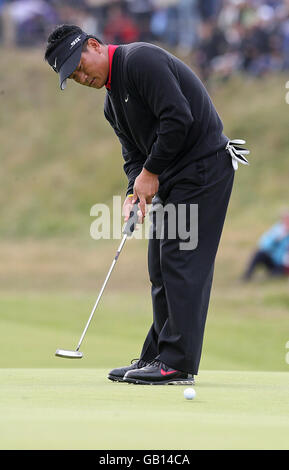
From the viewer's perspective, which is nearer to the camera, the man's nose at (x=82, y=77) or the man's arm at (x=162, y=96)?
the man's arm at (x=162, y=96)

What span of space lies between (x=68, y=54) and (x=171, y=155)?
2.02 ft

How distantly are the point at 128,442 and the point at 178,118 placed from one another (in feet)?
6.53

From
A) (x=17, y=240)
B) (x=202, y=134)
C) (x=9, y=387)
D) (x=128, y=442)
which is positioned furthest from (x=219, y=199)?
(x=17, y=240)

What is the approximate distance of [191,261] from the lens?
14.7ft

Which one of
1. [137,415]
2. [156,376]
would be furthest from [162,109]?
[137,415]

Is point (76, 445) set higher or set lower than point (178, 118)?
lower

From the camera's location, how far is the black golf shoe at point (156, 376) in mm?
4438

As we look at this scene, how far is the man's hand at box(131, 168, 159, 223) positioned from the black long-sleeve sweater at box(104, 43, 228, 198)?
38 mm

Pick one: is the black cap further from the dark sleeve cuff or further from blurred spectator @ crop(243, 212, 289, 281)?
blurred spectator @ crop(243, 212, 289, 281)

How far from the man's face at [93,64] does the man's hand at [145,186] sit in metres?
0.43

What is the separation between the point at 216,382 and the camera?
4.68 meters

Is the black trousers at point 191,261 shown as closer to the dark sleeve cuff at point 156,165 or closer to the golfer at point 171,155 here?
the golfer at point 171,155

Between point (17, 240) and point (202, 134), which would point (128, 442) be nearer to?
point (202, 134)

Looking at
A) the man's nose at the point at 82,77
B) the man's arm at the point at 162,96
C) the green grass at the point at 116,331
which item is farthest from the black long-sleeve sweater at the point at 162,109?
the green grass at the point at 116,331
